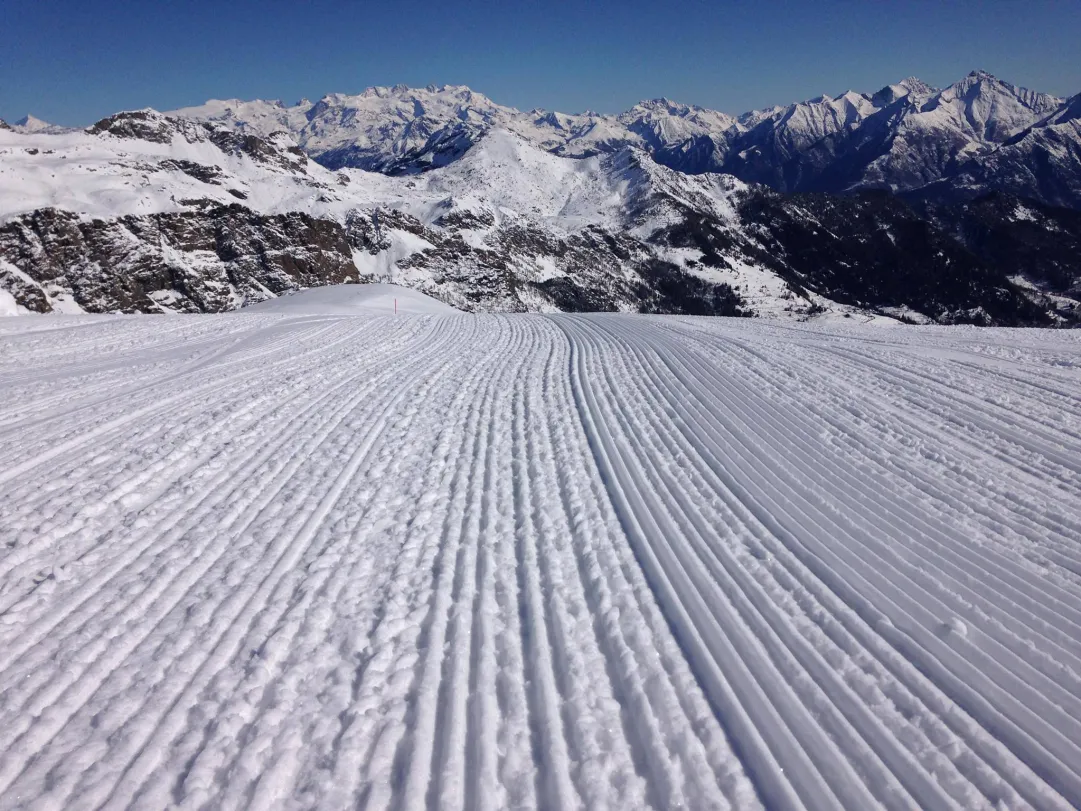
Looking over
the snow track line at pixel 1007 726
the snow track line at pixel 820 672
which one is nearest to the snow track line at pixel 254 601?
the snow track line at pixel 820 672

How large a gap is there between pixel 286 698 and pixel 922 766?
14.4 feet

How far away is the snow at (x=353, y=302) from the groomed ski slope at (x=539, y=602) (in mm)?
16063

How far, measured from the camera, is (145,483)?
737 cm

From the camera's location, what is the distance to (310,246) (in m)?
131

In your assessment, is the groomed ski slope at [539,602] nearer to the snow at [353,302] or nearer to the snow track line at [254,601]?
the snow track line at [254,601]

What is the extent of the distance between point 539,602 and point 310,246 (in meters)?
142

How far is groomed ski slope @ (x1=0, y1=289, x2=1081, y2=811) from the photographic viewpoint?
363cm

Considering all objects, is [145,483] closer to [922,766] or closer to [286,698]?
[286,698]

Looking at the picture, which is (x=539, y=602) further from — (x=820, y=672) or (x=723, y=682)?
(x=820, y=672)

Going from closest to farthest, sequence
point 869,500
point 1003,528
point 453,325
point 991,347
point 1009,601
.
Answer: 1. point 1009,601
2. point 1003,528
3. point 869,500
4. point 991,347
5. point 453,325

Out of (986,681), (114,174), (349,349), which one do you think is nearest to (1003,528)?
(986,681)

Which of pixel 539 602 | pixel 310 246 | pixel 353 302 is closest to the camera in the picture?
pixel 539 602

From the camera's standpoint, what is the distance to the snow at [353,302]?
26.7m

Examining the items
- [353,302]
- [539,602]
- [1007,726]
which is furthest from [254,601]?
A: [353,302]
